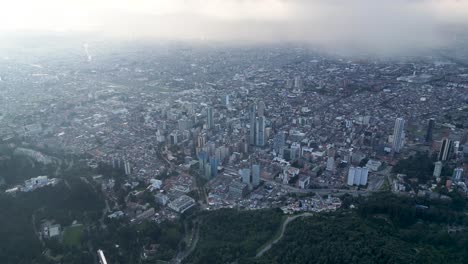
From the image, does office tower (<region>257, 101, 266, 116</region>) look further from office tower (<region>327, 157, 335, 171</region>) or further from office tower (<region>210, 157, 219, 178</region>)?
office tower (<region>210, 157, 219, 178</region>)

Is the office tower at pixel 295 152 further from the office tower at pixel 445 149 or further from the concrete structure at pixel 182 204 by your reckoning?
the office tower at pixel 445 149

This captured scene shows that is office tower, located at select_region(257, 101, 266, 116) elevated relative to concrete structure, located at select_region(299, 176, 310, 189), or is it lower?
elevated

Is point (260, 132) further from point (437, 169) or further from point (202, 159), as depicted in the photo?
point (437, 169)

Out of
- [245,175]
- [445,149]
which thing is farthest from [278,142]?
[445,149]

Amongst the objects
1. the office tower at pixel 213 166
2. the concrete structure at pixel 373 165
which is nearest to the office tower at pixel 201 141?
the office tower at pixel 213 166

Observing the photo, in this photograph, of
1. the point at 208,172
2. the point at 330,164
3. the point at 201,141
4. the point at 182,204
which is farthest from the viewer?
the point at 201,141

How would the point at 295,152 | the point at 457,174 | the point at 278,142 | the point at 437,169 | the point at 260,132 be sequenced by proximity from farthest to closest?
the point at 260,132
the point at 278,142
the point at 295,152
the point at 437,169
the point at 457,174

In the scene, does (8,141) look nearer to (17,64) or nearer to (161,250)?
(161,250)

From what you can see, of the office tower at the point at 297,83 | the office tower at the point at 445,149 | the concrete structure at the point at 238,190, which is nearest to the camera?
the concrete structure at the point at 238,190

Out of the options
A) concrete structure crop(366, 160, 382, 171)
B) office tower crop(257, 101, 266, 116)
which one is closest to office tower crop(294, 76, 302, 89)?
office tower crop(257, 101, 266, 116)

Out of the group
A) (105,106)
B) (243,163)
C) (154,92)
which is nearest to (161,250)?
(243,163)
